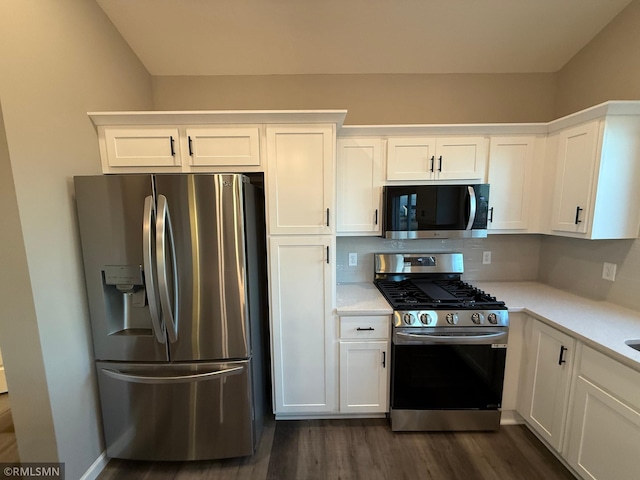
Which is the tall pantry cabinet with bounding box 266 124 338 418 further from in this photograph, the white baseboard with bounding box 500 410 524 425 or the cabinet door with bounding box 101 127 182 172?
the white baseboard with bounding box 500 410 524 425

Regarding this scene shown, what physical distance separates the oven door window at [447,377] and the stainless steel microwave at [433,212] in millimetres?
840

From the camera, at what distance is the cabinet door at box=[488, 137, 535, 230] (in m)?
2.12

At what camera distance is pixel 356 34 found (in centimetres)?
201

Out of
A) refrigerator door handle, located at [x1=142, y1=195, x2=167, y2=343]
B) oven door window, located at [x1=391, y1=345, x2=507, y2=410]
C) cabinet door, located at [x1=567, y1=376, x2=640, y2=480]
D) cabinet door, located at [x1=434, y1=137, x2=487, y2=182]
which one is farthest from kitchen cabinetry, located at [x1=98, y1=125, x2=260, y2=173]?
cabinet door, located at [x1=567, y1=376, x2=640, y2=480]

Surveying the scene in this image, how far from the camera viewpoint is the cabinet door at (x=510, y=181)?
2.12 m

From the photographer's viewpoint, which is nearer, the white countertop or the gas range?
the white countertop

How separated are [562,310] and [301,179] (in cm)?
195

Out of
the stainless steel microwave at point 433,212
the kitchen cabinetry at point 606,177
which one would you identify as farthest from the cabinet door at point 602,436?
the stainless steel microwave at point 433,212

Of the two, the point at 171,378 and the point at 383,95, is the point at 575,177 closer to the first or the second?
the point at 383,95

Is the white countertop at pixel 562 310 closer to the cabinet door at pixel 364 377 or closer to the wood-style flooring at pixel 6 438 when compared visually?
the cabinet door at pixel 364 377

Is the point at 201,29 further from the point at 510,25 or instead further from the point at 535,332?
the point at 535,332

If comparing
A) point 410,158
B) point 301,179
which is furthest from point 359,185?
point 301,179

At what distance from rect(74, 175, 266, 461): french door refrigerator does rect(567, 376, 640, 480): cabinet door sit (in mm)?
1897

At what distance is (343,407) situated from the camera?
2.00 m
